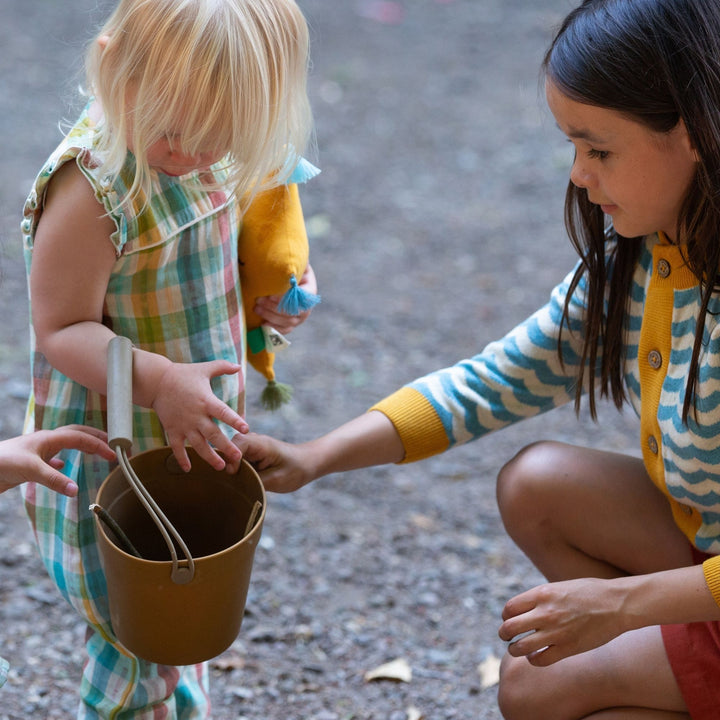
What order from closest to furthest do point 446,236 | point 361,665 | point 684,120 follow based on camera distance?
point 684,120
point 361,665
point 446,236

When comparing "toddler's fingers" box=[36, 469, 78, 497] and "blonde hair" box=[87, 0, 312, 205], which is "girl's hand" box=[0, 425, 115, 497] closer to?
"toddler's fingers" box=[36, 469, 78, 497]

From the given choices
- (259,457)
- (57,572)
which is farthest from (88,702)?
(259,457)

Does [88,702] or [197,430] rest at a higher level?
[197,430]

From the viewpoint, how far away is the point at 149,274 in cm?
132

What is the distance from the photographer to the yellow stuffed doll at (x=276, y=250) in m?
1.41

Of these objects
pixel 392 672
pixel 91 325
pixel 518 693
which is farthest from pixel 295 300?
pixel 392 672

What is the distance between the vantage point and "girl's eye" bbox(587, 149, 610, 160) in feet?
4.22

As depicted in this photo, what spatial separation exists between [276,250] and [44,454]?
408 millimetres

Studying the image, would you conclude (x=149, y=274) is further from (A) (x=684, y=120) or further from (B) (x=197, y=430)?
(A) (x=684, y=120)

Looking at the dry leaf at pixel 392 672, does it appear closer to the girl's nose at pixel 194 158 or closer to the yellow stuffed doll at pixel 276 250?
the yellow stuffed doll at pixel 276 250

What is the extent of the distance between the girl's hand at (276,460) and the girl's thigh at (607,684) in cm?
42

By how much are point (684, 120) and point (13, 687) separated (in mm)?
1332

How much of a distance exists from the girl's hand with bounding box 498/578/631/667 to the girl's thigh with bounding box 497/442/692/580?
0.27m

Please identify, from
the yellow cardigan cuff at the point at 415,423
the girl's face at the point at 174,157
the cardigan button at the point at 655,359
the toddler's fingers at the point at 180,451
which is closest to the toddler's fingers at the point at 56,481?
the toddler's fingers at the point at 180,451
